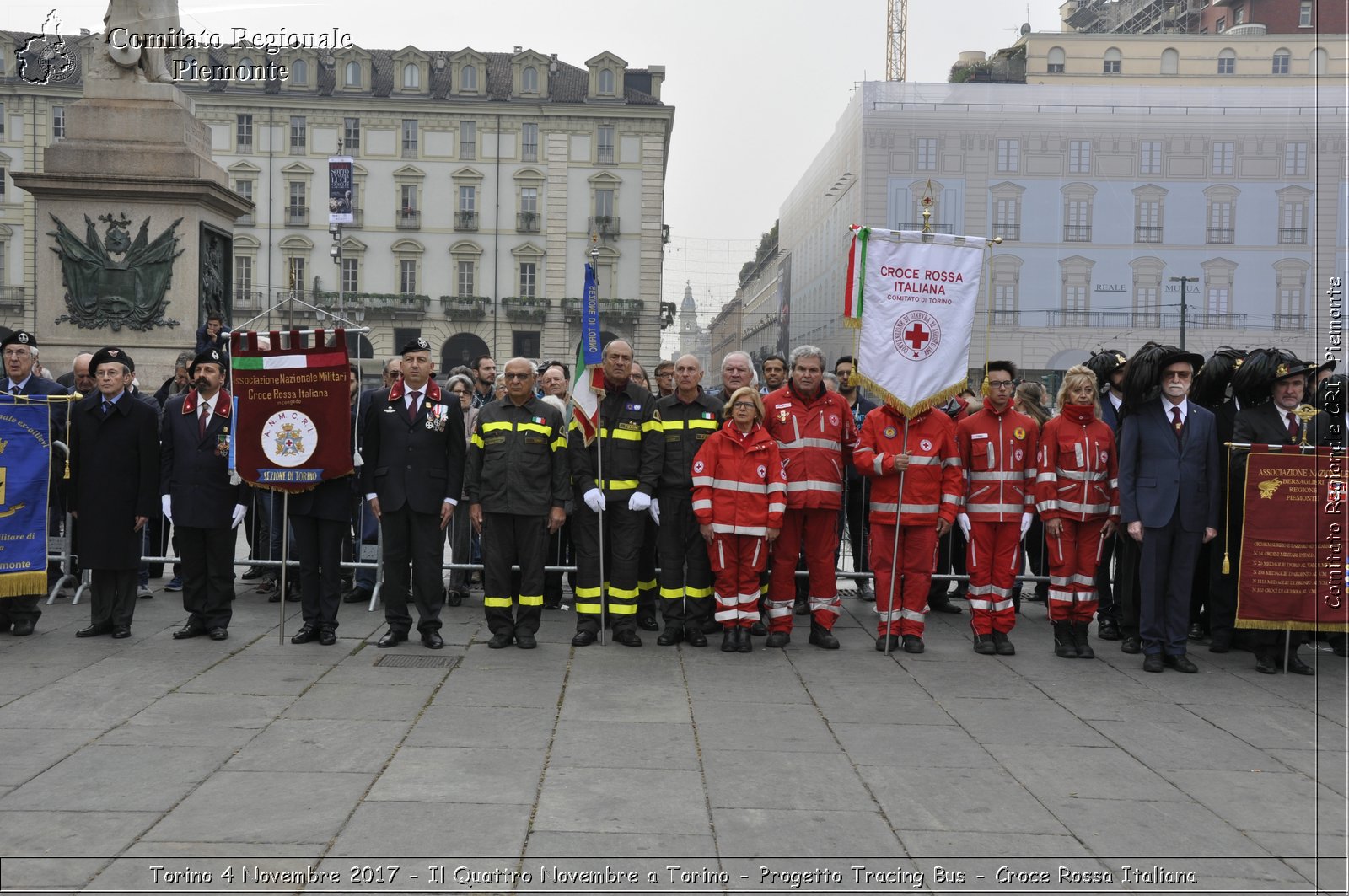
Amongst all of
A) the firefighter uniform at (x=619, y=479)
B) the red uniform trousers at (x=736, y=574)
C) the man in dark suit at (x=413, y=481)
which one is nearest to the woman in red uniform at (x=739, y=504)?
the red uniform trousers at (x=736, y=574)

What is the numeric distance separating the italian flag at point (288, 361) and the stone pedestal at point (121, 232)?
16.2 ft

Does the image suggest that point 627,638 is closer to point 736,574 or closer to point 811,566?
point 736,574

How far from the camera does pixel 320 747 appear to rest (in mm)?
5645

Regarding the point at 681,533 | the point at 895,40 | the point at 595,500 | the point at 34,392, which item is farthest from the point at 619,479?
the point at 895,40

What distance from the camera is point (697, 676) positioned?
7520mm

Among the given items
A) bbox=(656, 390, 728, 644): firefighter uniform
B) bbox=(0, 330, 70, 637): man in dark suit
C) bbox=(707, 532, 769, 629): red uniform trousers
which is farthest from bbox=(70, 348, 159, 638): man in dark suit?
bbox=(707, 532, 769, 629): red uniform trousers

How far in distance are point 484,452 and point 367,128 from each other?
58671 millimetres

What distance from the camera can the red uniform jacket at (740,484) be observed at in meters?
8.29

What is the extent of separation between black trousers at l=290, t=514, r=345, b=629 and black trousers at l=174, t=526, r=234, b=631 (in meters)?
0.57

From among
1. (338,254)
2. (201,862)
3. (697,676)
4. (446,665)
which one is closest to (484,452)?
(446,665)

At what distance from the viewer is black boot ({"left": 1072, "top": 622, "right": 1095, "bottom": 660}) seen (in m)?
8.47

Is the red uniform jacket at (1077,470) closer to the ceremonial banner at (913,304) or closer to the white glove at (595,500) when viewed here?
the ceremonial banner at (913,304)

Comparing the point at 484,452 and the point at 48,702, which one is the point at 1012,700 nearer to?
the point at 484,452

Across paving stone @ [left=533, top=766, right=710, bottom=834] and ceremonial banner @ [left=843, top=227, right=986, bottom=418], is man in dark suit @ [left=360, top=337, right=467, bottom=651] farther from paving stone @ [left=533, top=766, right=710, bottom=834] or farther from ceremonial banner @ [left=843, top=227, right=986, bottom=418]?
paving stone @ [left=533, top=766, right=710, bottom=834]
